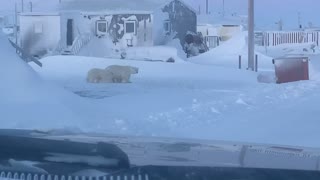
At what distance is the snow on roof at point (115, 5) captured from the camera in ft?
151

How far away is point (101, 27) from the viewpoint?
46844 mm

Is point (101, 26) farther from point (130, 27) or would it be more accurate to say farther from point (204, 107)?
point (204, 107)

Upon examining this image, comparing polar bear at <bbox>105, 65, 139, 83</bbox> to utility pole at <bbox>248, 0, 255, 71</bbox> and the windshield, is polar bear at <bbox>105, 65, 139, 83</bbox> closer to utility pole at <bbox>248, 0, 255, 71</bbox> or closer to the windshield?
the windshield

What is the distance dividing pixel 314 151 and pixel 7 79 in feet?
33.3

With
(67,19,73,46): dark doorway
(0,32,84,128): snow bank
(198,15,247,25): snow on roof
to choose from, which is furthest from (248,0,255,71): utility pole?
(198,15,247,25): snow on roof

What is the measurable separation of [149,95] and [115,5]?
29.5m

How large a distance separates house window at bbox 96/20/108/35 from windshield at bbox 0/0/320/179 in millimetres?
62

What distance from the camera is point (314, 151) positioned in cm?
472

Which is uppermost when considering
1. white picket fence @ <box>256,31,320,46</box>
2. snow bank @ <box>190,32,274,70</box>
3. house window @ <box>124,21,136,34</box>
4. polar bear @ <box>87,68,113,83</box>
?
house window @ <box>124,21,136,34</box>

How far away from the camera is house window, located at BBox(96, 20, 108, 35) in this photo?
46612 mm

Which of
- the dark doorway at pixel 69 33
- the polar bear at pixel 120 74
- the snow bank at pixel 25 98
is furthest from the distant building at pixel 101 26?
the snow bank at pixel 25 98

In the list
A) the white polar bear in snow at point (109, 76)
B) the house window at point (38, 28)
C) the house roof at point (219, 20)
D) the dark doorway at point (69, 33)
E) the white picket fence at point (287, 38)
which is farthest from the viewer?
the house roof at point (219, 20)

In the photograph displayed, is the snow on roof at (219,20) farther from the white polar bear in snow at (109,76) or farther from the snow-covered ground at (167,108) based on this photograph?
the snow-covered ground at (167,108)

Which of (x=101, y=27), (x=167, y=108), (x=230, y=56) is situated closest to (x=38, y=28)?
(x=101, y=27)
